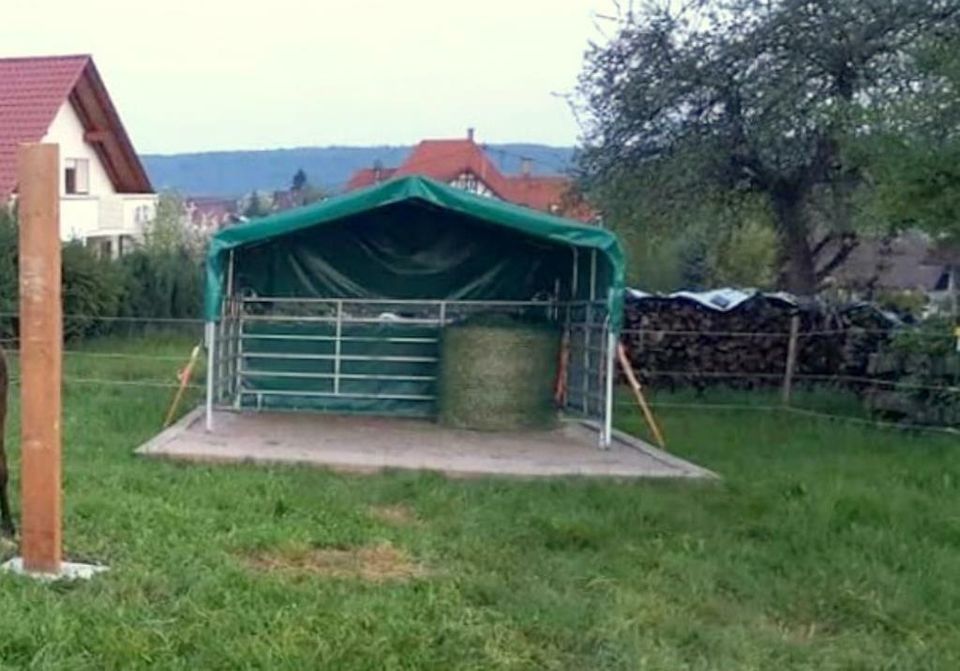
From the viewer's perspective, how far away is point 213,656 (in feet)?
12.5

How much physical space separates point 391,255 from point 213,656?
7.22 m

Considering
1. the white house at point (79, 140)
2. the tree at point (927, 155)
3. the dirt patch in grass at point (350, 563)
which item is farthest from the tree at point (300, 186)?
the dirt patch in grass at point (350, 563)

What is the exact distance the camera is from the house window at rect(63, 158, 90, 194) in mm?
21812

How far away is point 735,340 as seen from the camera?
1288 centimetres

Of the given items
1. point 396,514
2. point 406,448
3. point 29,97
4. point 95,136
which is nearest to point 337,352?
point 406,448

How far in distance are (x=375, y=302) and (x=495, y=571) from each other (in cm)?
590

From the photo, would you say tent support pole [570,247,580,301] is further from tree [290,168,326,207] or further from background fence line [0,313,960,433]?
tree [290,168,326,207]

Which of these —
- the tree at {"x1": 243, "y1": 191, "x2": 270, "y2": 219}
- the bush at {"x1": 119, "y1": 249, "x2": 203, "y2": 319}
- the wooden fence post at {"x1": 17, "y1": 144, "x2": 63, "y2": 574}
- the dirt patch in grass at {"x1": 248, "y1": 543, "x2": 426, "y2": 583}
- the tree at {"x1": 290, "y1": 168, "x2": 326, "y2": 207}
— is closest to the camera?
the wooden fence post at {"x1": 17, "y1": 144, "x2": 63, "y2": 574}

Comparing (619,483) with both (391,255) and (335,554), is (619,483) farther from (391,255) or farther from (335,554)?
(391,255)

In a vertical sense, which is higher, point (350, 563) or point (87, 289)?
point (87, 289)

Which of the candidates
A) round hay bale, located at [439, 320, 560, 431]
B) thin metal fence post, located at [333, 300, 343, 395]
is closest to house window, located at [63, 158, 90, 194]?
thin metal fence post, located at [333, 300, 343, 395]

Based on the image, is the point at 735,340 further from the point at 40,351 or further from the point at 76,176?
the point at 76,176

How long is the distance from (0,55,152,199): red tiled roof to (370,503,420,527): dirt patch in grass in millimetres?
14967

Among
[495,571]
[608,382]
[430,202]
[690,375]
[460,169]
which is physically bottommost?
[495,571]
